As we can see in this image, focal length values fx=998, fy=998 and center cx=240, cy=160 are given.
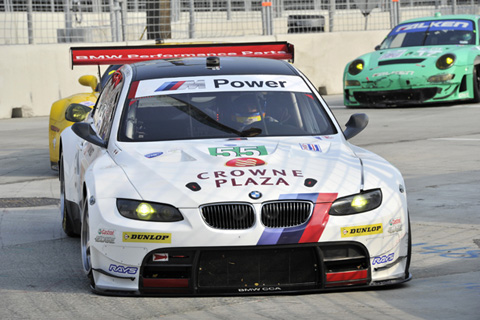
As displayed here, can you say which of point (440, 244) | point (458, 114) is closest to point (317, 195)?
point (440, 244)

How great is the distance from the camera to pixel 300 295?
5.05 meters

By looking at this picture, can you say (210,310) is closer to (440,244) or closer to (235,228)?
(235,228)

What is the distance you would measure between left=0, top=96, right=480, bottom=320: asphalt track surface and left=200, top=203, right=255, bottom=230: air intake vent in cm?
38

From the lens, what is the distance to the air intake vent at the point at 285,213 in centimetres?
495

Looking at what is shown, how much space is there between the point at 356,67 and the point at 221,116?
10434 mm

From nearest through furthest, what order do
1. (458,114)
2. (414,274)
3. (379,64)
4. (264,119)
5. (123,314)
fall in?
(123,314), (414,274), (264,119), (458,114), (379,64)

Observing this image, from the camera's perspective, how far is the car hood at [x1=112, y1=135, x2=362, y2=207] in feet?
16.5

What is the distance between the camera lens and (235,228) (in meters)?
4.92

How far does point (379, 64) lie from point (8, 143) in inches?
242

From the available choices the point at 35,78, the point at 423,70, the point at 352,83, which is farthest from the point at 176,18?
the point at 423,70

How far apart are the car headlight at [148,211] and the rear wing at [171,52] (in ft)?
15.5

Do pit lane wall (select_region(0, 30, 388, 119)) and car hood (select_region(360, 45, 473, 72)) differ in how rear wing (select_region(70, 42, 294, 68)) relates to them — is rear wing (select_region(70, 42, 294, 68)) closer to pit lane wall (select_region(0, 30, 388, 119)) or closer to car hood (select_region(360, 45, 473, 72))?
car hood (select_region(360, 45, 473, 72))

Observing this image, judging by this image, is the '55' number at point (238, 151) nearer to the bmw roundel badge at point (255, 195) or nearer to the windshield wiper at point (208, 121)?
the windshield wiper at point (208, 121)

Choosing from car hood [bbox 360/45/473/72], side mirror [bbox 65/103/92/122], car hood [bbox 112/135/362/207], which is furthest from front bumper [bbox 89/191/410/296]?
car hood [bbox 360/45/473/72]
